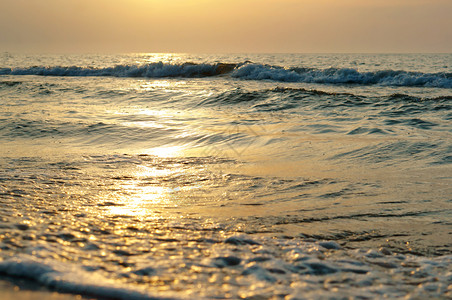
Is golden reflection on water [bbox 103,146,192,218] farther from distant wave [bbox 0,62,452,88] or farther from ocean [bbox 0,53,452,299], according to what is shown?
distant wave [bbox 0,62,452,88]

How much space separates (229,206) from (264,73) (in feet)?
56.1

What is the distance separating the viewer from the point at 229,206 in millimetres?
3928

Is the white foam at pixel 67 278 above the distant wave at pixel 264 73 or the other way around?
the other way around

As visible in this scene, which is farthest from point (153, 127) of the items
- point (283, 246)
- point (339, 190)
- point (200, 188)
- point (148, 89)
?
point (148, 89)

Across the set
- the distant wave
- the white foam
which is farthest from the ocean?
the distant wave

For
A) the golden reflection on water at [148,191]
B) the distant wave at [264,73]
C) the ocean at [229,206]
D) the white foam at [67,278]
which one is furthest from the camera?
the distant wave at [264,73]

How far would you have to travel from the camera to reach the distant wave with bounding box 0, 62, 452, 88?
17.2 meters

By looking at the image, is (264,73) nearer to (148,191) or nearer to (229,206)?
(148,191)

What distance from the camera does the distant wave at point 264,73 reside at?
17.2 meters

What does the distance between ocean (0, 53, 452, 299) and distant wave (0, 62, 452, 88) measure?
8245mm

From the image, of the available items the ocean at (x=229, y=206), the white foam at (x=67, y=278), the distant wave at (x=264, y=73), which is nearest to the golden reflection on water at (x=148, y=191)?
the ocean at (x=229, y=206)

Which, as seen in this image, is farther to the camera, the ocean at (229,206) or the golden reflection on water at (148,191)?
the golden reflection on water at (148,191)

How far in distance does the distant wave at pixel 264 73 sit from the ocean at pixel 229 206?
8245 mm

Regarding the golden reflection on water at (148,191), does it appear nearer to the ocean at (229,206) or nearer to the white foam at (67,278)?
the ocean at (229,206)
